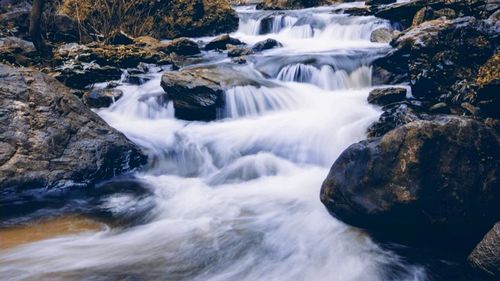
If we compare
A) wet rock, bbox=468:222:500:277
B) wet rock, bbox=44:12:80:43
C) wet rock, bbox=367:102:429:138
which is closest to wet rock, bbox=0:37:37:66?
wet rock, bbox=44:12:80:43

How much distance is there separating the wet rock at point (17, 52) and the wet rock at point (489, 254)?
39.4 feet

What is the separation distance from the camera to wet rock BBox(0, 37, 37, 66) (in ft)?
37.1

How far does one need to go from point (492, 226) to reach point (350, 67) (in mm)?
7611

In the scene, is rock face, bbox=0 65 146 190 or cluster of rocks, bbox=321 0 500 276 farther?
rock face, bbox=0 65 146 190

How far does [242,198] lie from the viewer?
6234mm

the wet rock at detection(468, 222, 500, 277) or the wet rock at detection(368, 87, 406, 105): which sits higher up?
the wet rock at detection(368, 87, 406, 105)

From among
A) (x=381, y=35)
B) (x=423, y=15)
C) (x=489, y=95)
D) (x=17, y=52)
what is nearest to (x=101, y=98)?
(x=17, y=52)

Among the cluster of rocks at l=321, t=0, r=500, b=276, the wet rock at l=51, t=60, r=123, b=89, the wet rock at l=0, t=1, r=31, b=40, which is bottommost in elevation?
the cluster of rocks at l=321, t=0, r=500, b=276

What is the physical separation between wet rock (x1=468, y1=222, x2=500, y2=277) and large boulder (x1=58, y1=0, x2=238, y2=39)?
51.5ft

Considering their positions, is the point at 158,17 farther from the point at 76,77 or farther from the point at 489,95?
the point at 489,95

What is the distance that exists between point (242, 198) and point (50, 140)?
10.8ft

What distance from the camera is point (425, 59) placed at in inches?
336

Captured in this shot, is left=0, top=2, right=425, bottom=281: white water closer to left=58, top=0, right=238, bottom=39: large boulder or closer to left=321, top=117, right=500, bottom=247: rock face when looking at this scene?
left=321, top=117, right=500, bottom=247: rock face

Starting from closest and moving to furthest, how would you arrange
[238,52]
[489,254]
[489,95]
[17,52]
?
[489,254]
[489,95]
[17,52]
[238,52]
